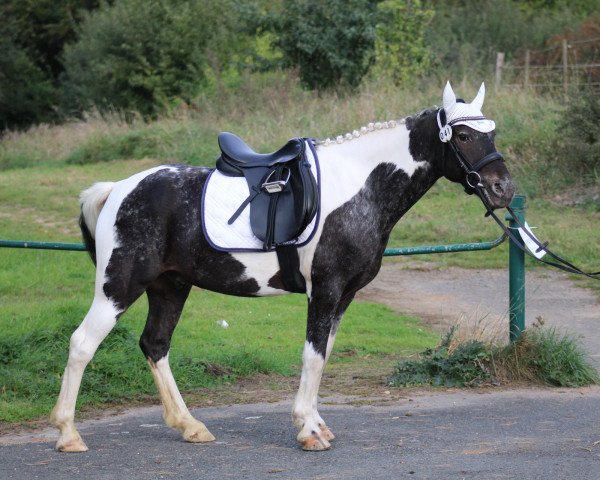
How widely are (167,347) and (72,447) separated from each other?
2.96ft

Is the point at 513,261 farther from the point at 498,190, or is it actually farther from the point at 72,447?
the point at 72,447

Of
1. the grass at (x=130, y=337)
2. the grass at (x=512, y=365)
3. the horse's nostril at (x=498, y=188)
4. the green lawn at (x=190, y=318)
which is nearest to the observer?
the horse's nostril at (x=498, y=188)

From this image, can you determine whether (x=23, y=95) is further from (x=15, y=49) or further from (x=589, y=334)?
(x=589, y=334)

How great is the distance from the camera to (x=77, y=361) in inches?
245

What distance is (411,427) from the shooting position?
6715 mm

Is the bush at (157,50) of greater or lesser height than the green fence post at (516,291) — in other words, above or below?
below

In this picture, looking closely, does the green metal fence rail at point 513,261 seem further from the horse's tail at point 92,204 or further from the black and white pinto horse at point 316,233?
the black and white pinto horse at point 316,233

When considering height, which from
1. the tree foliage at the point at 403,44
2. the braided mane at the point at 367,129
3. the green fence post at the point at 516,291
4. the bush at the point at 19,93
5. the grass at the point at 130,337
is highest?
the braided mane at the point at 367,129

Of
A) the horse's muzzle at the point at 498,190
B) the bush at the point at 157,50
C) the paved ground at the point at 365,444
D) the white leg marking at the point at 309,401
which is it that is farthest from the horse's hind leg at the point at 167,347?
the bush at the point at 157,50

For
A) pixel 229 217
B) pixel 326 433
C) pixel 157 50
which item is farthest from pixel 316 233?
pixel 157 50

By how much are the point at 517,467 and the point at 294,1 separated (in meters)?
23.6

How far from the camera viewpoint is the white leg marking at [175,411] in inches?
253

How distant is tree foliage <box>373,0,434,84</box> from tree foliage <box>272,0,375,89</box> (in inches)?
73.8

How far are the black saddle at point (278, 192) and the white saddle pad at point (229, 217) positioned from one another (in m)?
0.04
